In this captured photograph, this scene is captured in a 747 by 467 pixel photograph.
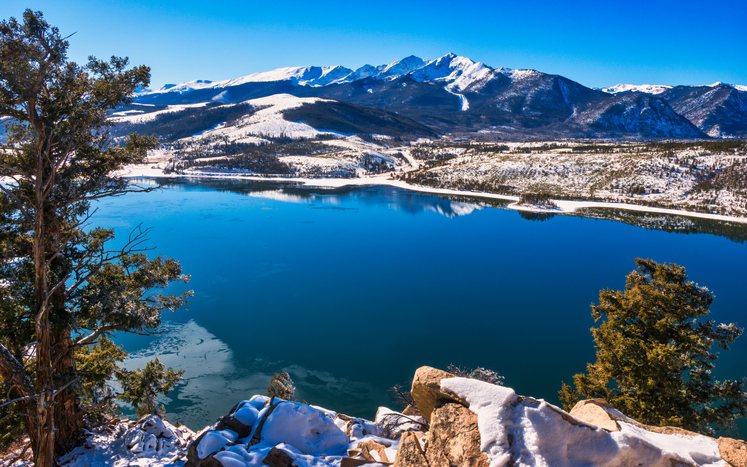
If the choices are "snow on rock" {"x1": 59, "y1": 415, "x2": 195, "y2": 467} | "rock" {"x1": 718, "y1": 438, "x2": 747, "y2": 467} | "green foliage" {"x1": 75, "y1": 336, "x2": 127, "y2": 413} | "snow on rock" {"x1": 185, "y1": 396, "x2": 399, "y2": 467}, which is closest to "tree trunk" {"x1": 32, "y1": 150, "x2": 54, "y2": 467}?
"green foliage" {"x1": 75, "y1": 336, "x2": 127, "y2": 413}

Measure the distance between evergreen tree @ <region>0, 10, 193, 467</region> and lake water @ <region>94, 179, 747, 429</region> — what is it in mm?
9964

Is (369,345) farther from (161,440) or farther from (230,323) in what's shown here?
(161,440)

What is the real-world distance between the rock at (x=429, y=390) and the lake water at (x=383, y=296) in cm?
1116

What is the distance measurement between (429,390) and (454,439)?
4.07 feet

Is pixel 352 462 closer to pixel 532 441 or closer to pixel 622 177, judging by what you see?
pixel 532 441

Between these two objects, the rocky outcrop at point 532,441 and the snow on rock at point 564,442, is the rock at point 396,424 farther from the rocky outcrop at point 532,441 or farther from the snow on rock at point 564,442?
the snow on rock at point 564,442

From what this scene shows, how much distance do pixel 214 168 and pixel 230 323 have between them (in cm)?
13597

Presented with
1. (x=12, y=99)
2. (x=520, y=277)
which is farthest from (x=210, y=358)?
(x=520, y=277)

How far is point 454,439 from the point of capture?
726 cm

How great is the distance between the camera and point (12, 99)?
26.3 ft

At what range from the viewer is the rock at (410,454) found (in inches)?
292

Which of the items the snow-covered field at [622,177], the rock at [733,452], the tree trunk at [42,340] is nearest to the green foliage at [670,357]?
the rock at [733,452]

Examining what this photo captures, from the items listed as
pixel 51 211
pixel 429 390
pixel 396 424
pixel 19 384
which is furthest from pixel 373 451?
pixel 51 211

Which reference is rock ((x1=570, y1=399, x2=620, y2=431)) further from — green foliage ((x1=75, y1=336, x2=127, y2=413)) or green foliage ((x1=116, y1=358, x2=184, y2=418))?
green foliage ((x1=75, y1=336, x2=127, y2=413))
